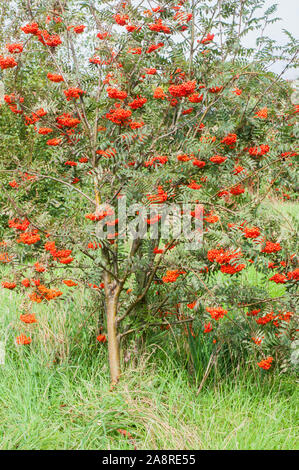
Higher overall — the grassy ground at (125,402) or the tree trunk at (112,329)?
the tree trunk at (112,329)

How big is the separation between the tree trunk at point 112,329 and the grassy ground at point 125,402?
0.30ft

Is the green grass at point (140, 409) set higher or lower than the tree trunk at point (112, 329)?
lower

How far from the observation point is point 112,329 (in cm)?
339

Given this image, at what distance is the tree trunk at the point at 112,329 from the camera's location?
336 centimetres

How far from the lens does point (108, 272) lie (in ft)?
10.6

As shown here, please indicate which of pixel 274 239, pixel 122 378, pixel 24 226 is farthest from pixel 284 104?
pixel 122 378

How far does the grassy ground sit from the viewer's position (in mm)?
2750

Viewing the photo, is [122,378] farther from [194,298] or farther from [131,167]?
[131,167]

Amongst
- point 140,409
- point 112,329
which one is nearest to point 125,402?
point 140,409

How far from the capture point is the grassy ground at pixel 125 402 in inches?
108

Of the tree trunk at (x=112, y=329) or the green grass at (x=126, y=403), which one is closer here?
the green grass at (x=126, y=403)

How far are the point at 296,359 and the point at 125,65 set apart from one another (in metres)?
2.17

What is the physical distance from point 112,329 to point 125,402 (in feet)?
1.86

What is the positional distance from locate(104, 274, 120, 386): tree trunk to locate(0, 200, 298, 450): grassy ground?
0.30 feet
